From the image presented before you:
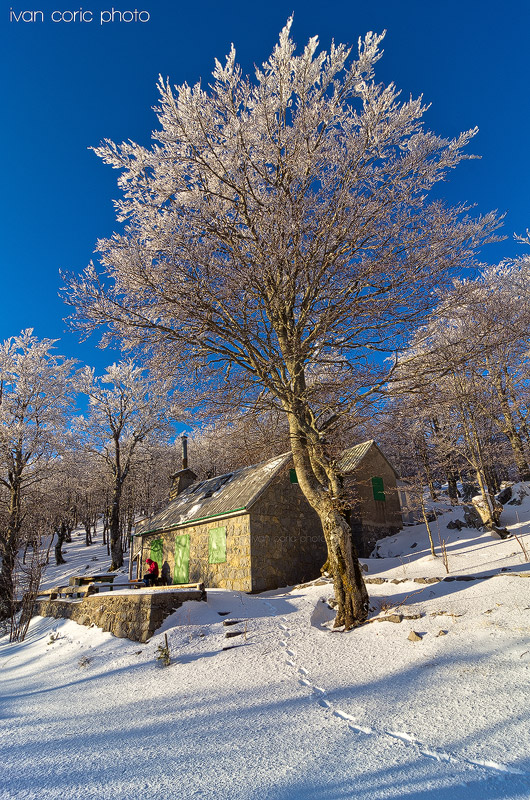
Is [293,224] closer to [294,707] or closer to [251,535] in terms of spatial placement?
[294,707]

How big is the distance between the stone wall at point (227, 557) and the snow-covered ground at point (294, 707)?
444 centimetres

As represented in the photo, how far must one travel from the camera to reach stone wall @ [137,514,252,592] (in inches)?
522

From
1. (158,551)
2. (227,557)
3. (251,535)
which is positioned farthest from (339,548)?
(158,551)

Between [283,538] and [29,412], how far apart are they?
13.9m

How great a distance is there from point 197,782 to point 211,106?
8795mm

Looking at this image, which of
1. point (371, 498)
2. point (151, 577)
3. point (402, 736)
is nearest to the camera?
point (402, 736)

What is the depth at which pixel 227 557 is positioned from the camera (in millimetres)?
14055

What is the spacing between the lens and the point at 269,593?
41.0 ft

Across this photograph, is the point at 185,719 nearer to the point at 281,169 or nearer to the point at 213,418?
the point at 213,418

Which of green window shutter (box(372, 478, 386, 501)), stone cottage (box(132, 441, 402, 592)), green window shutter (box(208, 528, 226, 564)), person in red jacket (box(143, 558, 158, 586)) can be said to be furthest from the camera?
green window shutter (box(372, 478, 386, 501))

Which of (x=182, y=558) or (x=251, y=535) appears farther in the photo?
(x=182, y=558)

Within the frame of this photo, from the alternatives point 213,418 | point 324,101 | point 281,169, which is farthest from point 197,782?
point 324,101

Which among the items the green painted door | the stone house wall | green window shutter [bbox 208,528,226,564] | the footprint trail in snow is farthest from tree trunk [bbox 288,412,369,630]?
the green painted door

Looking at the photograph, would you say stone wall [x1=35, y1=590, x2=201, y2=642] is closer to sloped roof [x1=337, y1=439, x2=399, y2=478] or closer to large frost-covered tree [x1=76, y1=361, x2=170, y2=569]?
sloped roof [x1=337, y1=439, x2=399, y2=478]
